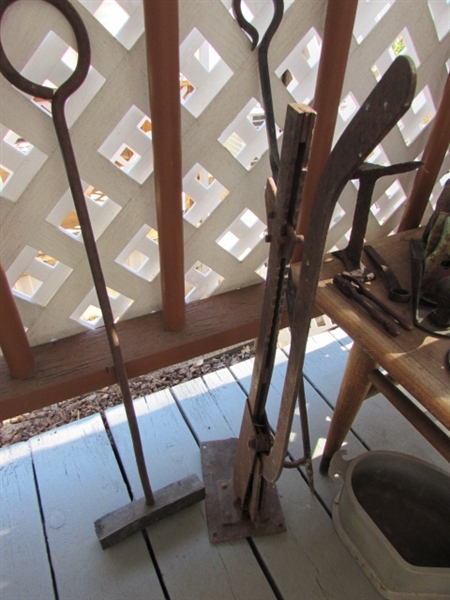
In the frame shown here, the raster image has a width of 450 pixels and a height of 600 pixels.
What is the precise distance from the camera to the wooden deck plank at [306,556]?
100 cm

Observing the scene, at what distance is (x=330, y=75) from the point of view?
0.89m

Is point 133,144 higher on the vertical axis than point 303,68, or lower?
lower

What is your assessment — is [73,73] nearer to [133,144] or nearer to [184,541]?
[133,144]

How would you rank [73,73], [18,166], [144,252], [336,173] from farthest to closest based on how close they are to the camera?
[144,252]
[18,166]
[73,73]
[336,173]

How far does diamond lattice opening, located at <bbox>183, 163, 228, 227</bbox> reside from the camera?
94 centimetres

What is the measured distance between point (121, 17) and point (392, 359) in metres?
0.67

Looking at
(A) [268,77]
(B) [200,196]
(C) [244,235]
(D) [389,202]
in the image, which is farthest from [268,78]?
(D) [389,202]

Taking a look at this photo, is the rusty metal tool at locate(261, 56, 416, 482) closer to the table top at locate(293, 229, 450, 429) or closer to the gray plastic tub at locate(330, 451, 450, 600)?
the table top at locate(293, 229, 450, 429)

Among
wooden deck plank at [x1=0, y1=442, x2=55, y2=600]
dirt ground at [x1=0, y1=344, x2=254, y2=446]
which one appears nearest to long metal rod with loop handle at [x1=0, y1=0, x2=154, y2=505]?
wooden deck plank at [x1=0, y1=442, x2=55, y2=600]

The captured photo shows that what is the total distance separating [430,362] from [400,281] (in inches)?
8.6

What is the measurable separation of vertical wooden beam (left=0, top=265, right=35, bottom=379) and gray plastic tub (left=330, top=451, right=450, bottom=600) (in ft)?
2.27

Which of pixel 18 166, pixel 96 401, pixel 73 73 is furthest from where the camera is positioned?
pixel 96 401

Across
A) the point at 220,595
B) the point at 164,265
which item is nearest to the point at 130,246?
the point at 164,265

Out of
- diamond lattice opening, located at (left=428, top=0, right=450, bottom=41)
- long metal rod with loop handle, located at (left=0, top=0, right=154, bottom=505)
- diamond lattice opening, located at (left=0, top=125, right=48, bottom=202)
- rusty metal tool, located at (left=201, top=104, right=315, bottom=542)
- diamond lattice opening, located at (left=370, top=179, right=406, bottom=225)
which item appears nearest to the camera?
rusty metal tool, located at (left=201, top=104, right=315, bottom=542)
